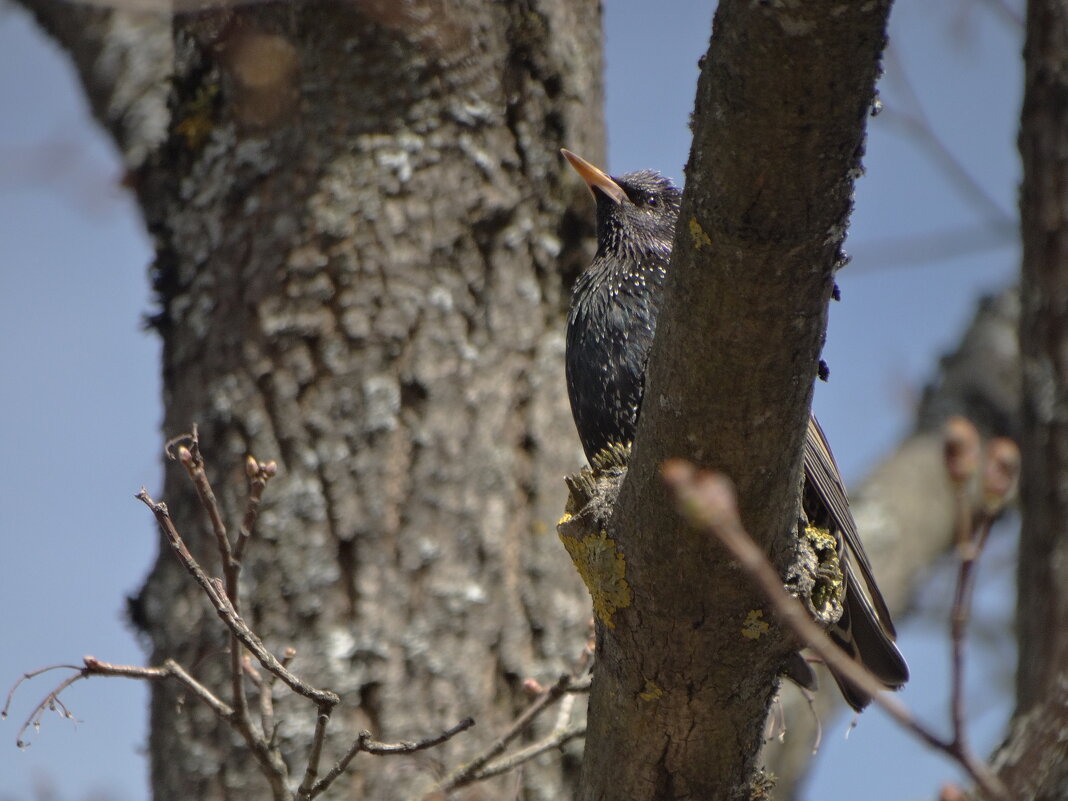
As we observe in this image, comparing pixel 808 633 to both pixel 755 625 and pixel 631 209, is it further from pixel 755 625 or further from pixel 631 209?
pixel 631 209

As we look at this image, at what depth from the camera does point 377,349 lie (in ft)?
9.71

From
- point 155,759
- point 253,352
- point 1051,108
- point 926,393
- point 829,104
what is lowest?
point 829,104

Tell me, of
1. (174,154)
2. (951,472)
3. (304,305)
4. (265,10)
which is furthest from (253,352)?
(951,472)

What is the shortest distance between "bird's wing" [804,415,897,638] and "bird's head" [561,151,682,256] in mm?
764

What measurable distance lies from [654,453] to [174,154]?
2.06 metres

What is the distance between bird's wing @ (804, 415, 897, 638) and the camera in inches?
105

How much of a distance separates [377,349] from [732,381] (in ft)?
4.97

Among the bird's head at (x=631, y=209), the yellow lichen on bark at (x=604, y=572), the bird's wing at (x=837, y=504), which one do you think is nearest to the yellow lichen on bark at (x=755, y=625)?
the yellow lichen on bark at (x=604, y=572)

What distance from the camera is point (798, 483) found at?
1780 mm

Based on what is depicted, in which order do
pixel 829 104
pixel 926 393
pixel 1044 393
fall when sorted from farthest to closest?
1. pixel 926 393
2. pixel 1044 393
3. pixel 829 104

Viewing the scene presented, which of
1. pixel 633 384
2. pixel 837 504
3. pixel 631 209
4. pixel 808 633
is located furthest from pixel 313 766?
pixel 631 209

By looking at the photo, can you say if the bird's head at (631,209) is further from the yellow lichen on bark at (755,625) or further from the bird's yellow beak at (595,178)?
the yellow lichen on bark at (755,625)

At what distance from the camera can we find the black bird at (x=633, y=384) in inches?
107

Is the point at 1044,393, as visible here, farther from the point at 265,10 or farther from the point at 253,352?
the point at 265,10
